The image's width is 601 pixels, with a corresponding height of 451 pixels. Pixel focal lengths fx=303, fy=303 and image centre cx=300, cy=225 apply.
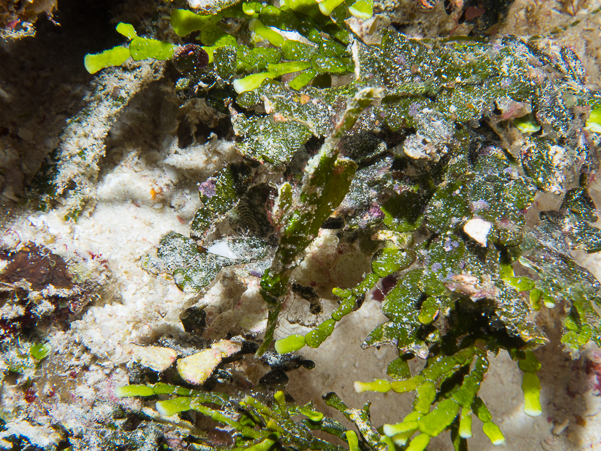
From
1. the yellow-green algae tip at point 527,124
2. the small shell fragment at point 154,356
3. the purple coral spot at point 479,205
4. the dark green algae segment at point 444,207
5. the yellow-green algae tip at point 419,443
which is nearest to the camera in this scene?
the yellow-green algae tip at point 419,443

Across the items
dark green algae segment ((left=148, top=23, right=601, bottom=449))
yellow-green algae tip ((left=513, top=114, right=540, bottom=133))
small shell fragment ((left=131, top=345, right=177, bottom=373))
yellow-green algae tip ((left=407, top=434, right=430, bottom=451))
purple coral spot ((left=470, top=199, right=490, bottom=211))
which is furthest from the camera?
small shell fragment ((left=131, top=345, right=177, bottom=373))

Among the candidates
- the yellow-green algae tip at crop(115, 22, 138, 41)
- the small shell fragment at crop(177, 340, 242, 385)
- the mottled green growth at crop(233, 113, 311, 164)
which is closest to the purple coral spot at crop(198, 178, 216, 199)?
the mottled green growth at crop(233, 113, 311, 164)

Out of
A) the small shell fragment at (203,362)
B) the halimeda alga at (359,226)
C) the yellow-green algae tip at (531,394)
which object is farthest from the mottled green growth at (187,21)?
the yellow-green algae tip at (531,394)

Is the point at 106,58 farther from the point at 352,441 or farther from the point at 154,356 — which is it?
the point at 352,441

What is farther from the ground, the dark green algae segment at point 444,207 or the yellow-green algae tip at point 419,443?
the dark green algae segment at point 444,207

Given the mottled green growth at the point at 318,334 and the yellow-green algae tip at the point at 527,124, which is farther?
the yellow-green algae tip at the point at 527,124

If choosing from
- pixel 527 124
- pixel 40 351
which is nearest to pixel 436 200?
pixel 527 124

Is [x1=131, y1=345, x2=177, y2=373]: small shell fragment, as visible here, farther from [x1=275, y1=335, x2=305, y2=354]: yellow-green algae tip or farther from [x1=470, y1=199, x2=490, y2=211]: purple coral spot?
[x1=470, y1=199, x2=490, y2=211]: purple coral spot

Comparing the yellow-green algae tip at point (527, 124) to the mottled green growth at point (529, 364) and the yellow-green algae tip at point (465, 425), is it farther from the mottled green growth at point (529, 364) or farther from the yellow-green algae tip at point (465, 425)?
the yellow-green algae tip at point (465, 425)
